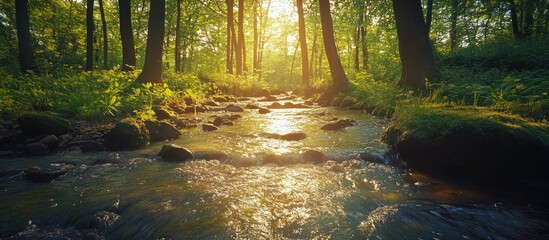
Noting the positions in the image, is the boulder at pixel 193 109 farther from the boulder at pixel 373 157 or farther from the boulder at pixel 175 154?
the boulder at pixel 373 157

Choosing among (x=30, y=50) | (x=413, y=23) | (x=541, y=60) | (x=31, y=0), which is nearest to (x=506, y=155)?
(x=413, y=23)

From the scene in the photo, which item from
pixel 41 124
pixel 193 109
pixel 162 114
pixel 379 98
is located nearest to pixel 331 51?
pixel 379 98

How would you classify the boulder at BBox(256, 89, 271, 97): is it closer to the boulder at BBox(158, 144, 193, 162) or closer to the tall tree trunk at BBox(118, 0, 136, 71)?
the tall tree trunk at BBox(118, 0, 136, 71)

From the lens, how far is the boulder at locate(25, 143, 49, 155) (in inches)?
205

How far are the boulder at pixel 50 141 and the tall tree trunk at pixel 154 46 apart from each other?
19.2ft

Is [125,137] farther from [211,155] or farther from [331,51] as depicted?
[331,51]

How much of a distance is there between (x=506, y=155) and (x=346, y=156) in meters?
2.23

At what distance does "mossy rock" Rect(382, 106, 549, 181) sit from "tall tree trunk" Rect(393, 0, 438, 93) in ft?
14.7

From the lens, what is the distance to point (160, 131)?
22.0ft

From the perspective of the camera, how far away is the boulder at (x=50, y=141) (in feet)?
18.0

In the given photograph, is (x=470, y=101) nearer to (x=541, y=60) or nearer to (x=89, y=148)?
(x=541, y=60)

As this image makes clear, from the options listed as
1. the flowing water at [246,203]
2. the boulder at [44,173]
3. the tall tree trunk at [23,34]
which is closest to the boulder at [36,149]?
the flowing water at [246,203]

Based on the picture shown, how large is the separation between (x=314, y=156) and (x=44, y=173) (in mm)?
4079

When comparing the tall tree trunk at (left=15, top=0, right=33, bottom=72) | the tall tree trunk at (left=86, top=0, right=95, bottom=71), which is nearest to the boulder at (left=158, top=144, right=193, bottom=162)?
the tall tree trunk at (left=15, top=0, right=33, bottom=72)
